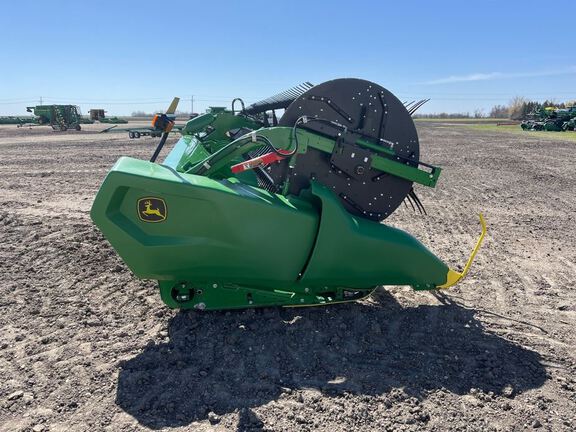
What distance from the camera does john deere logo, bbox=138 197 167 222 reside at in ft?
10.2

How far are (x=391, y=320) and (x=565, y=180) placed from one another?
9.18 meters

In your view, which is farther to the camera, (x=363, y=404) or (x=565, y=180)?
(x=565, y=180)

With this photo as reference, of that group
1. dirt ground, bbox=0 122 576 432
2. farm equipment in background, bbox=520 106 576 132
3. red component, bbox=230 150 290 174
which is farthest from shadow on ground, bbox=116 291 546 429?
farm equipment in background, bbox=520 106 576 132

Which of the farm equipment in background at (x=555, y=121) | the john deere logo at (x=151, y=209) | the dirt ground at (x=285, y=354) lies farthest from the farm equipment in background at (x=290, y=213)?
the farm equipment in background at (x=555, y=121)

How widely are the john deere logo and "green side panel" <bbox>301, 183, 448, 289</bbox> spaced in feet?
3.73

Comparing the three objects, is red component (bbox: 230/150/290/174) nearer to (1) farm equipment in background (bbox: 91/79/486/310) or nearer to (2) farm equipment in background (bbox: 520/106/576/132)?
(1) farm equipment in background (bbox: 91/79/486/310)

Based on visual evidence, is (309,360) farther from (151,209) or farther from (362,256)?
(151,209)

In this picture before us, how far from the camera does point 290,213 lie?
3328 millimetres

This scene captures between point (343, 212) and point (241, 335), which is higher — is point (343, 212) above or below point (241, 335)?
above

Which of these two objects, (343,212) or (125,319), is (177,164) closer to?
(125,319)

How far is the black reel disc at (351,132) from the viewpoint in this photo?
3.79m

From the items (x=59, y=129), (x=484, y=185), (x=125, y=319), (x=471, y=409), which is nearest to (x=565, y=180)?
(x=484, y=185)

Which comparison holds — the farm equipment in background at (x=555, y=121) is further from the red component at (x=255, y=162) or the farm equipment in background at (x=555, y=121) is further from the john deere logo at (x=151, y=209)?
the john deere logo at (x=151, y=209)

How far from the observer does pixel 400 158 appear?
378 centimetres
